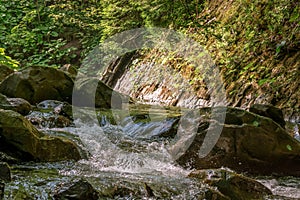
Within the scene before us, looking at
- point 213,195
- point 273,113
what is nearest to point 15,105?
point 213,195

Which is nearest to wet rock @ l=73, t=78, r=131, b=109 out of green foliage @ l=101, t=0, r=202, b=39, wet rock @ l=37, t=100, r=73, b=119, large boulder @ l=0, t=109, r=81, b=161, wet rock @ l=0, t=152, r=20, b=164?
wet rock @ l=37, t=100, r=73, b=119

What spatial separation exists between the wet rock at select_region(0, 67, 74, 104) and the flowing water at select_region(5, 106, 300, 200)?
1.48 meters

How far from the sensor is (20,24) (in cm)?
1645

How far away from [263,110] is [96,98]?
3.29m

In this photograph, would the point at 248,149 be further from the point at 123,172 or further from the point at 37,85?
the point at 37,85

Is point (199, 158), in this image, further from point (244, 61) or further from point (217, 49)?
point (217, 49)

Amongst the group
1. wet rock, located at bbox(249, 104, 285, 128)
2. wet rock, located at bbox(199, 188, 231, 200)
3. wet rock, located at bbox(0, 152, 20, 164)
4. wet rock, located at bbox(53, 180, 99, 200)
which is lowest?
wet rock, located at bbox(0, 152, 20, 164)

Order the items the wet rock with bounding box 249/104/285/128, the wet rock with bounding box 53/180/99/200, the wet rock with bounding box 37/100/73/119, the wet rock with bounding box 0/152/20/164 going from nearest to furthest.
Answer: the wet rock with bounding box 53/180/99/200, the wet rock with bounding box 0/152/20/164, the wet rock with bounding box 249/104/285/128, the wet rock with bounding box 37/100/73/119

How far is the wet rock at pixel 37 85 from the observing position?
19.7 ft

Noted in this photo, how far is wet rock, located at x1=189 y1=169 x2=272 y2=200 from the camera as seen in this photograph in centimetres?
275

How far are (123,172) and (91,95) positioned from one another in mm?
3649

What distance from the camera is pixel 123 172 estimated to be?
3.39 metres

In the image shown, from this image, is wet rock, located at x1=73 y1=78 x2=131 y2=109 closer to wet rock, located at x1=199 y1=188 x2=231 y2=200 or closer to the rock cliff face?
the rock cliff face

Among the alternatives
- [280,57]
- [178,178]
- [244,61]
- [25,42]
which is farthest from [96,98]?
[25,42]
